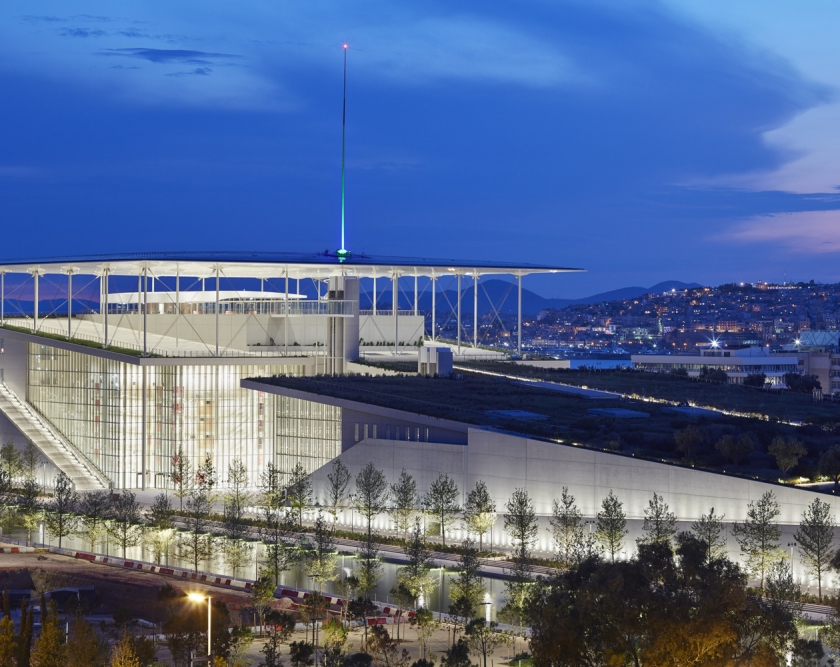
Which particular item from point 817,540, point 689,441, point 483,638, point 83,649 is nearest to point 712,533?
point 817,540

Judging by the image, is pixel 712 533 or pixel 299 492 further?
pixel 299 492

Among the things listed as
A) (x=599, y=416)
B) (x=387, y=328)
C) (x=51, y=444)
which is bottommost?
(x=51, y=444)

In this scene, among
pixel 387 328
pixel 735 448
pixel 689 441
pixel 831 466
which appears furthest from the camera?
pixel 387 328

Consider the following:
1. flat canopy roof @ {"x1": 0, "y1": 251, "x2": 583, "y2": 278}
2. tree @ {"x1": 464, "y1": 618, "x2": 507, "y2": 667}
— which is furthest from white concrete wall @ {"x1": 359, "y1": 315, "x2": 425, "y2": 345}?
tree @ {"x1": 464, "y1": 618, "x2": 507, "y2": 667}

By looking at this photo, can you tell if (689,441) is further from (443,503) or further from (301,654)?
(301,654)

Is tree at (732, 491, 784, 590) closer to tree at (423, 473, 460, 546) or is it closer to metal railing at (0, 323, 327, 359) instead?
tree at (423, 473, 460, 546)
